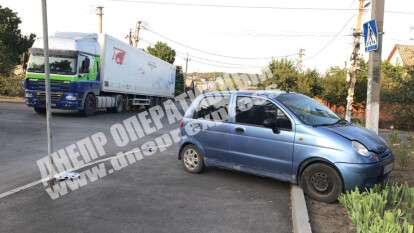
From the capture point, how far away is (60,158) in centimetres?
921

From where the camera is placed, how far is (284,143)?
251 inches

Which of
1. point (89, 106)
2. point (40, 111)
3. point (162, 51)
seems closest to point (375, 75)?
point (89, 106)

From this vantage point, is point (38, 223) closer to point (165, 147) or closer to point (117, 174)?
point (117, 174)

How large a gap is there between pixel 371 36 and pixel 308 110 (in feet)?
8.12

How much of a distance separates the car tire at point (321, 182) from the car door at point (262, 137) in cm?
33

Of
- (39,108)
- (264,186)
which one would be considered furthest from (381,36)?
(39,108)

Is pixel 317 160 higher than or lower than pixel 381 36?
lower

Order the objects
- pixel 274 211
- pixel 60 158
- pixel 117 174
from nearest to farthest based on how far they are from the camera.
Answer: pixel 274 211
pixel 117 174
pixel 60 158

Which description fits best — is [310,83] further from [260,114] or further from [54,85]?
[260,114]

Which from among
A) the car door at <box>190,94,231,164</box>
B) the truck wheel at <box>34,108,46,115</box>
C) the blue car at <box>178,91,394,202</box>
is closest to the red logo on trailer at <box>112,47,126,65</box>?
the truck wheel at <box>34,108,46,115</box>

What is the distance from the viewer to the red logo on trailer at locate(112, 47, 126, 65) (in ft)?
71.3

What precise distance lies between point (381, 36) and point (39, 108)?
16.0 m

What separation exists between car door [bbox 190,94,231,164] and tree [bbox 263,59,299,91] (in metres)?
29.2

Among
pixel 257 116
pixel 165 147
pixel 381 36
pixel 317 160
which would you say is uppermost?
pixel 381 36
